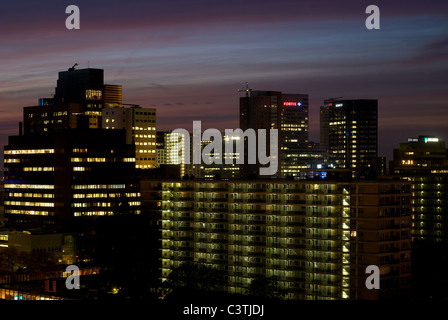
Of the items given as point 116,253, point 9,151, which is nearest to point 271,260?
point 116,253

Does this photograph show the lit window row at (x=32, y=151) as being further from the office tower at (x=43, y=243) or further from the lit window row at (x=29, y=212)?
the office tower at (x=43, y=243)

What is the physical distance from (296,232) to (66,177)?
66.4m

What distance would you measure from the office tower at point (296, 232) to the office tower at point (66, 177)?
3680cm

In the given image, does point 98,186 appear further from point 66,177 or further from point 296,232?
point 296,232

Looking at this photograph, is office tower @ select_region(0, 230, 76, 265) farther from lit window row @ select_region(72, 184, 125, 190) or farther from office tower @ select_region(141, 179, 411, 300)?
office tower @ select_region(141, 179, 411, 300)

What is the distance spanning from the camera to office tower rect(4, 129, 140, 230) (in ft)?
509

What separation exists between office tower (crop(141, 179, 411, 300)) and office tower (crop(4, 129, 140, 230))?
36.8m

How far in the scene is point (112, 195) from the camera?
15912cm

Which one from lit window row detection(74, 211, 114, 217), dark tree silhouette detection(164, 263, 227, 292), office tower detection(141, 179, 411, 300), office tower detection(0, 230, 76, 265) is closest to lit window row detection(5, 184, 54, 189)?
lit window row detection(74, 211, 114, 217)

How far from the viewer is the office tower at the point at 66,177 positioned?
155 m

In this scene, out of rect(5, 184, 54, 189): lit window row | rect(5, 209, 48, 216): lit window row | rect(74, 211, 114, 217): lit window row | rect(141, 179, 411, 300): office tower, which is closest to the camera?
rect(141, 179, 411, 300): office tower

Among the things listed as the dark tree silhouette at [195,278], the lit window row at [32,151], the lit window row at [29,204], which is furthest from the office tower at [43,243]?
the dark tree silhouette at [195,278]
